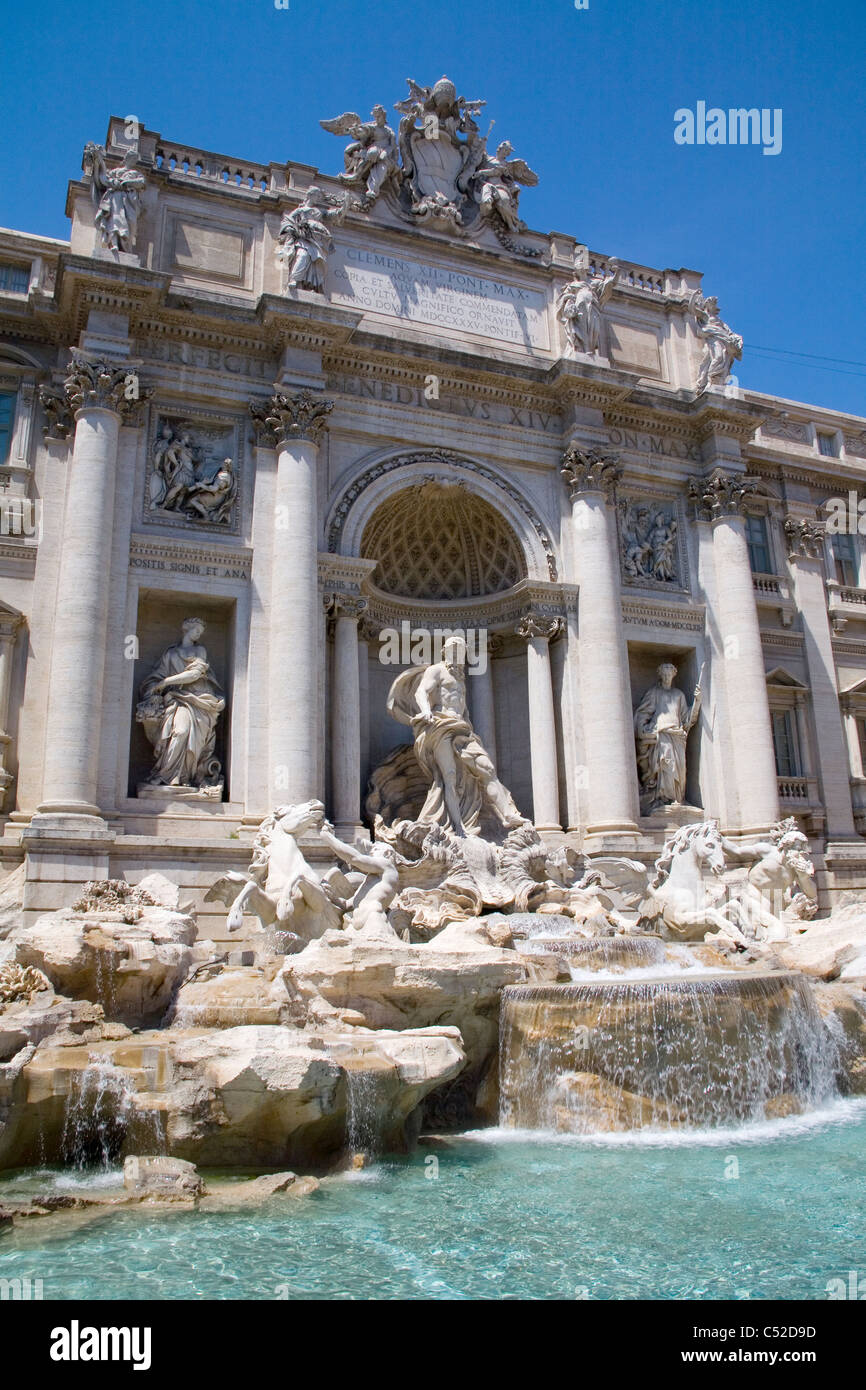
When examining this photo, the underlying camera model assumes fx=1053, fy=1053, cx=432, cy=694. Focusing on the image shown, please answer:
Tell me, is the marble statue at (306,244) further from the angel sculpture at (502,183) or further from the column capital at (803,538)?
the column capital at (803,538)

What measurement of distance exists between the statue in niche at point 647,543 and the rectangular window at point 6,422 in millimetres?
12236

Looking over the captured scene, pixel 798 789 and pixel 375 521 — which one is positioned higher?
pixel 375 521

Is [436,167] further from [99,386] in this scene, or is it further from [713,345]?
[99,386]

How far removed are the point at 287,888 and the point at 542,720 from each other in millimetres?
8269

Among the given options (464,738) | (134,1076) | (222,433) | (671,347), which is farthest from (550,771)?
(134,1076)

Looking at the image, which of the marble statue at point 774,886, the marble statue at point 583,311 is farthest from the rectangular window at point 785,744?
the marble statue at point 583,311

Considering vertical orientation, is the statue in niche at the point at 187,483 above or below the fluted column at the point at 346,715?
above

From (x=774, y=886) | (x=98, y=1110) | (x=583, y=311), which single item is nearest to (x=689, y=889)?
(x=774, y=886)

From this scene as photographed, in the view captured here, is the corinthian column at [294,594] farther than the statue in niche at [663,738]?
No

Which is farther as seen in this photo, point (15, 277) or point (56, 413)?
point (15, 277)

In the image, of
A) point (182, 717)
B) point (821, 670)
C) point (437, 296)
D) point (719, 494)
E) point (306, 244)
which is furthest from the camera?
point (821, 670)

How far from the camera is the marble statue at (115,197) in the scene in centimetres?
1878

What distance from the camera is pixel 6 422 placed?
61.5ft

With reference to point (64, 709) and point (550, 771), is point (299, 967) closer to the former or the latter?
point (64, 709)
